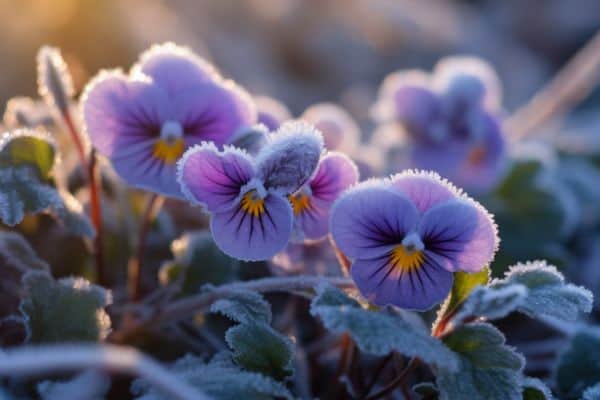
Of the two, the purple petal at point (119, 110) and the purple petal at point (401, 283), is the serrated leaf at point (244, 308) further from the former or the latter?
the purple petal at point (119, 110)

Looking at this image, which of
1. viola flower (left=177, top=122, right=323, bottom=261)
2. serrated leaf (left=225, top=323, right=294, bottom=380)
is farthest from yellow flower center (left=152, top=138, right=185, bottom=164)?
serrated leaf (left=225, top=323, right=294, bottom=380)

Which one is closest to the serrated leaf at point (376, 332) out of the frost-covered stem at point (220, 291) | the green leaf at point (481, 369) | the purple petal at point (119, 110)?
the green leaf at point (481, 369)

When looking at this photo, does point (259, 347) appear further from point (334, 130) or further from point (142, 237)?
point (334, 130)

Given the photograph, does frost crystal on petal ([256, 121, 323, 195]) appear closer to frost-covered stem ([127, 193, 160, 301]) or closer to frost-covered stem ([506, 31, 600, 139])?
frost-covered stem ([127, 193, 160, 301])

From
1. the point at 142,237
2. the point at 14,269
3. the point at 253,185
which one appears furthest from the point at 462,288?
the point at 14,269

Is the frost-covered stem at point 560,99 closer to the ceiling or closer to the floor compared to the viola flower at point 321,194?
closer to the ceiling
